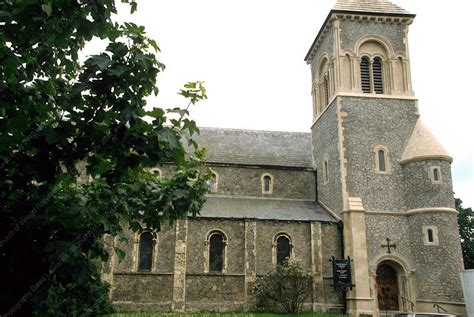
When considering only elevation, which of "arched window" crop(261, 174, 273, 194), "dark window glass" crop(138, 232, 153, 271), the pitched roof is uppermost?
the pitched roof

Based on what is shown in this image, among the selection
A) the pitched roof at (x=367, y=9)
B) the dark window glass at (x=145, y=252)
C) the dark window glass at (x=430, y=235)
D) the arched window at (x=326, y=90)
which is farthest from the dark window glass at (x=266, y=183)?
the pitched roof at (x=367, y=9)

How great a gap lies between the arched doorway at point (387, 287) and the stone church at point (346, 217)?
0.17 ft

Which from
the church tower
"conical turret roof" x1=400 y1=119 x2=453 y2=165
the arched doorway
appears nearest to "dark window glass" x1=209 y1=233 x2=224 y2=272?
the church tower

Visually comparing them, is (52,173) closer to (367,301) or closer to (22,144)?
(22,144)

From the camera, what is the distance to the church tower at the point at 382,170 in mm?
21922

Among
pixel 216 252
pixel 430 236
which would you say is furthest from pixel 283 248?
pixel 430 236

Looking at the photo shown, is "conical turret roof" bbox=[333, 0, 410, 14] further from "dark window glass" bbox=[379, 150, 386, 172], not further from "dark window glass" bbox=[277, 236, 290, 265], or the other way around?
"dark window glass" bbox=[277, 236, 290, 265]

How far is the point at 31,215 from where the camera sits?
404 cm

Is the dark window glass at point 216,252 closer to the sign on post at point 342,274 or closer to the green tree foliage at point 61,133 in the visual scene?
the sign on post at point 342,274

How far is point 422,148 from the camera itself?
23.7 m

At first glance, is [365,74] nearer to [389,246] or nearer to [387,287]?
[389,246]

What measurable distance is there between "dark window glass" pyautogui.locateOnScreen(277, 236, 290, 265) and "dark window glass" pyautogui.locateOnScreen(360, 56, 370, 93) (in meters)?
9.93

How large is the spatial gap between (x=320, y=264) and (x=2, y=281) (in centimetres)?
2076

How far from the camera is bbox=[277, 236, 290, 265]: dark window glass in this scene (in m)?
23.8
